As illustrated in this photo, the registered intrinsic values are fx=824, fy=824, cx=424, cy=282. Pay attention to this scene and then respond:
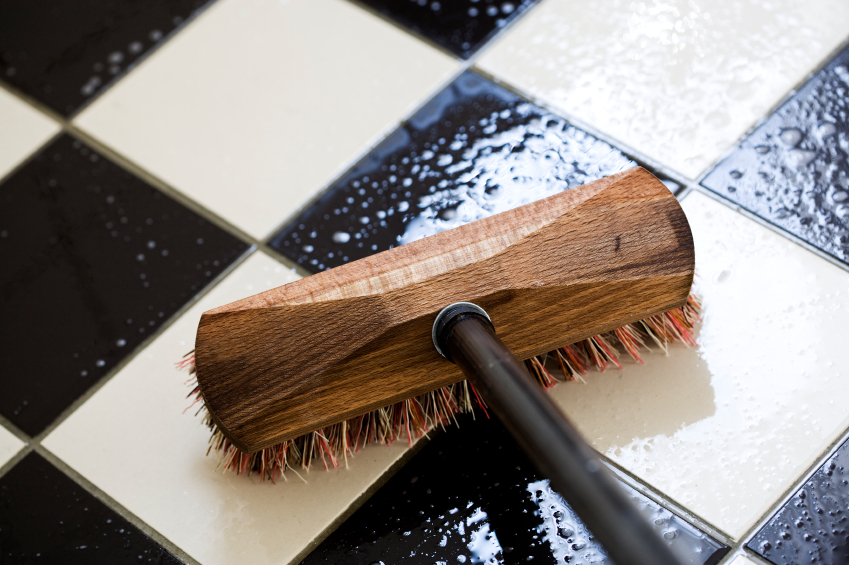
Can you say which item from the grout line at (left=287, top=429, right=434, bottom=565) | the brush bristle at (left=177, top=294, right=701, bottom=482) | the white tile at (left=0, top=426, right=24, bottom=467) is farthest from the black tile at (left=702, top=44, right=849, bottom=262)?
the white tile at (left=0, top=426, right=24, bottom=467)

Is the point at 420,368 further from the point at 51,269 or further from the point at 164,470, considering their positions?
the point at 51,269

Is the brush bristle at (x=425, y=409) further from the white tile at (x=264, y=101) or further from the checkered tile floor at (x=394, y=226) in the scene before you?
the white tile at (x=264, y=101)

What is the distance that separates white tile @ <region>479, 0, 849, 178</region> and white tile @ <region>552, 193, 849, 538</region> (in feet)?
0.56

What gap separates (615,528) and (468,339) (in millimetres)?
205

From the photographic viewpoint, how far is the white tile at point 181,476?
81cm

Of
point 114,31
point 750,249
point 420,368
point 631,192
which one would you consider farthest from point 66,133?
point 750,249

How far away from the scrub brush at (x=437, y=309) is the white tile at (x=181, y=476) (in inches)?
3.8

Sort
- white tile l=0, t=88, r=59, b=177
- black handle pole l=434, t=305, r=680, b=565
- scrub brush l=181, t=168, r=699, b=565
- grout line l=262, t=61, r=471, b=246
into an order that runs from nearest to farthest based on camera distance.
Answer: black handle pole l=434, t=305, r=680, b=565
scrub brush l=181, t=168, r=699, b=565
grout line l=262, t=61, r=471, b=246
white tile l=0, t=88, r=59, b=177

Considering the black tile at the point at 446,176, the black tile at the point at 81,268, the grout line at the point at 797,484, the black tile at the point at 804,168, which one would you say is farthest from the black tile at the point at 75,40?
the grout line at the point at 797,484

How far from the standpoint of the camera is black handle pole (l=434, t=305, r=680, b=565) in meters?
0.54

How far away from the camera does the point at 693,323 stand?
0.87 metres

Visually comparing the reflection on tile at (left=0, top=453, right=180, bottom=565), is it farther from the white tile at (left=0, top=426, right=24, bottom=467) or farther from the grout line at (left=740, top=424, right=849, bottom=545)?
the grout line at (left=740, top=424, right=849, bottom=545)

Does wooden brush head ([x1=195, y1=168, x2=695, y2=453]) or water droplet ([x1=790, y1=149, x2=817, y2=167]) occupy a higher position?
water droplet ([x1=790, y1=149, x2=817, y2=167])

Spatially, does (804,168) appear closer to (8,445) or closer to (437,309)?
(437,309)
